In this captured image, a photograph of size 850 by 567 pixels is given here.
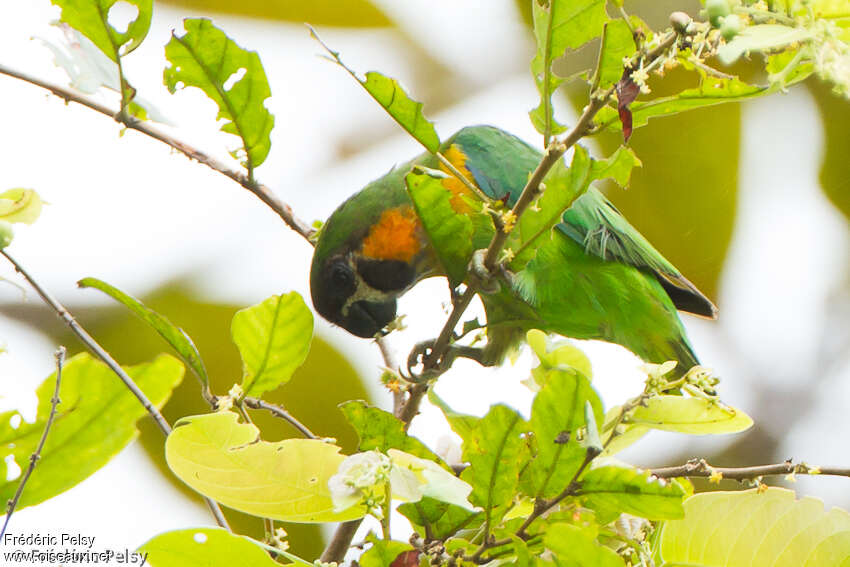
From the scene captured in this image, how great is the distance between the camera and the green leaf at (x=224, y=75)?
1477 mm

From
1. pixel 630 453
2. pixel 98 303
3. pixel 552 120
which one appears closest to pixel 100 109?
pixel 552 120

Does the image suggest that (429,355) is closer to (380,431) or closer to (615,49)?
(380,431)

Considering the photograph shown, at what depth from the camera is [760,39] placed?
784 millimetres

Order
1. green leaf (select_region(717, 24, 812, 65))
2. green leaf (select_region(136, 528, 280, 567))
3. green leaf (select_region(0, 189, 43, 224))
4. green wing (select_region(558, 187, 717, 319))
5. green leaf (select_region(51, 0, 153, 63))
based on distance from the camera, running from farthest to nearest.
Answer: green wing (select_region(558, 187, 717, 319)), green leaf (select_region(51, 0, 153, 63)), green leaf (select_region(0, 189, 43, 224)), green leaf (select_region(136, 528, 280, 567)), green leaf (select_region(717, 24, 812, 65))

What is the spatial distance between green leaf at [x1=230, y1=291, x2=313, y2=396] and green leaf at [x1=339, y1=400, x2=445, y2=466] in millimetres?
269

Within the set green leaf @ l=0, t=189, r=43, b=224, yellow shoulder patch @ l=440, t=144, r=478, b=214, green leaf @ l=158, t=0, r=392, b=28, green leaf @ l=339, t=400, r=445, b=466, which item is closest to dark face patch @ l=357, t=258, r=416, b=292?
yellow shoulder patch @ l=440, t=144, r=478, b=214

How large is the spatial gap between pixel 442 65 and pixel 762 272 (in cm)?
167

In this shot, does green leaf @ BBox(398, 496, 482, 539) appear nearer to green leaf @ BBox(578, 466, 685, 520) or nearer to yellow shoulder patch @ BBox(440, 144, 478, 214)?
green leaf @ BBox(578, 466, 685, 520)

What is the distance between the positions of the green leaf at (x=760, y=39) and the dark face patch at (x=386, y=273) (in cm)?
191

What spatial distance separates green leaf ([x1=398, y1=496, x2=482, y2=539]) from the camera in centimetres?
111

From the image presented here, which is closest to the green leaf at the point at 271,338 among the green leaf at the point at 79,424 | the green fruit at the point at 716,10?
the green leaf at the point at 79,424

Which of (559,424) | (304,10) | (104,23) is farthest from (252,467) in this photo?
(304,10)

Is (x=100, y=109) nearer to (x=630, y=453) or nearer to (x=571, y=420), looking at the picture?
(x=571, y=420)

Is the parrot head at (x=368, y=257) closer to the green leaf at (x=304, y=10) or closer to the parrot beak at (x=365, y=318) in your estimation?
the parrot beak at (x=365, y=318)
